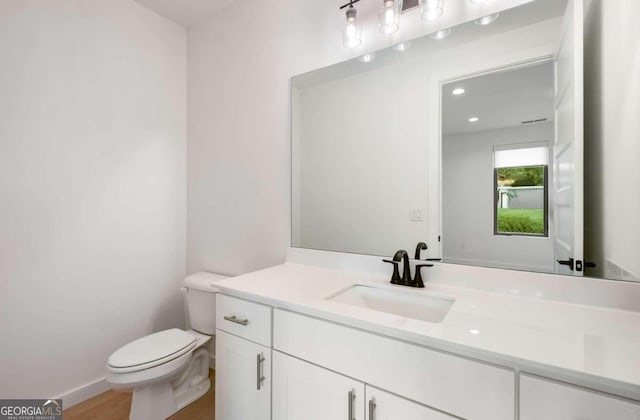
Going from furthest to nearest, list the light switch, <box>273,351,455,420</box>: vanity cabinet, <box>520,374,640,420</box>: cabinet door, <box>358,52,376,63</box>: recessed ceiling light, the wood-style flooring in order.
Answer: the wood-style flooring
<box>358,52,376,63</box>: recessed ceiling light
the light switch
<box>273,351,455,420</box>: vanity cabinet
<box>520,374,640,420</box>: cabinet door

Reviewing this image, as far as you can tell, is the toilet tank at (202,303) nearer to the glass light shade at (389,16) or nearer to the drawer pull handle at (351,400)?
the drawer pull handle at (351,400)

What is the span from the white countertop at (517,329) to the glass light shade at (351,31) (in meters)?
1.24

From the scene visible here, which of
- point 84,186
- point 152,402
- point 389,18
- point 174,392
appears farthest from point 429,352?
point 84,186

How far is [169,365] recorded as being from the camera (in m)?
1.52

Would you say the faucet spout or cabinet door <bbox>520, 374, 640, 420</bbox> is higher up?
the faucet spout

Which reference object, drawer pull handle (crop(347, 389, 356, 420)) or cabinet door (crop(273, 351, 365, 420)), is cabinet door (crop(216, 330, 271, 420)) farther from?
drawer pull handle (crop(347, 389, 356, 420))

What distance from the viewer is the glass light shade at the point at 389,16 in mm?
1364

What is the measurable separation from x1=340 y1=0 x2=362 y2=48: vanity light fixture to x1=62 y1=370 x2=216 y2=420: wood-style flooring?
225 cm

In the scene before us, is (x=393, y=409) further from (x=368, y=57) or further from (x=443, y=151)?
(x=368, y=57)

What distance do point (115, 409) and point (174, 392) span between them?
1.15ft

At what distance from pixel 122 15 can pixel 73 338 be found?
2.15m

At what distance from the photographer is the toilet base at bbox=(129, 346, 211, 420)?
61.4 inches

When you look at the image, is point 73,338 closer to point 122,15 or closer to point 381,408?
point 381,408

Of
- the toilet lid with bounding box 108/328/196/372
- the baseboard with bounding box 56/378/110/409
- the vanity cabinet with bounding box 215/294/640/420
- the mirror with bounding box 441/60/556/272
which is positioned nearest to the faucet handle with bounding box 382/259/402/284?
the mirror with bounding box 441/60/556/272
